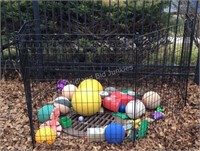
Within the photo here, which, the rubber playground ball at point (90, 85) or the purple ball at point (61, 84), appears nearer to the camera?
the rubber playground ball at point (90, 85)

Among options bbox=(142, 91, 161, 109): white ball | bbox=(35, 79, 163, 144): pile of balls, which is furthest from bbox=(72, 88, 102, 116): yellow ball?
bbox=(142, 91, 161, 109): white ball

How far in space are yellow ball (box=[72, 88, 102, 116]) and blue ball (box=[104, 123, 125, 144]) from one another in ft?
1.64

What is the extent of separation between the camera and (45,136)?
12.1 ft

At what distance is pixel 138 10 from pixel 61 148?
9.28 ft

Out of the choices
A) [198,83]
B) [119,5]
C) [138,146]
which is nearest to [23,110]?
[138,146]

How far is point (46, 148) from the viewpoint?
366 centimetres

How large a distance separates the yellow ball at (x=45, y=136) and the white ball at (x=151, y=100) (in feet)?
4.62

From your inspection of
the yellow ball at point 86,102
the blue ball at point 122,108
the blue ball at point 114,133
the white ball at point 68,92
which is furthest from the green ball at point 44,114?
the blue ball at point 122,108

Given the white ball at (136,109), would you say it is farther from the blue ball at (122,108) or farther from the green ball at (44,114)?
the green ball at (44,114)

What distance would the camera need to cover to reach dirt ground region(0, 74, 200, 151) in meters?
3.68

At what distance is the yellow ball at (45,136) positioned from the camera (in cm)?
370

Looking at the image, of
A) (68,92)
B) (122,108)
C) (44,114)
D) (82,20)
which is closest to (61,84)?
(68,92)

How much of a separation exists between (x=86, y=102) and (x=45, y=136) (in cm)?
69

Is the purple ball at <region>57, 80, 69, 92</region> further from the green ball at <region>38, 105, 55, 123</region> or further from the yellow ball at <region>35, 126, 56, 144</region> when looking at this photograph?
the yellow ball at <region>35, 126, 56, 144</region>
